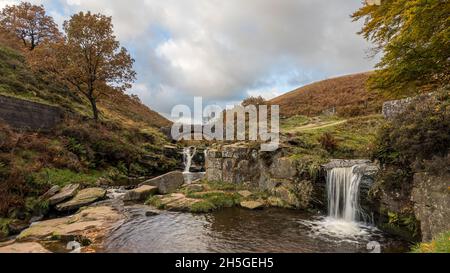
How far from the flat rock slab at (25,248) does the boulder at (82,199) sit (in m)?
4.18

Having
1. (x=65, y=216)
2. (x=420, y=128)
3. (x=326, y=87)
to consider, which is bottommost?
(x=65, y=216)

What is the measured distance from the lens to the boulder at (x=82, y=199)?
11391 mm

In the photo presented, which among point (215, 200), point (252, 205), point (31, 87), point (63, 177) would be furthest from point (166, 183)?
point (31, 87)

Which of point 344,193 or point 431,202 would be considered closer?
point 431,202

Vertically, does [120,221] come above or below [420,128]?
below

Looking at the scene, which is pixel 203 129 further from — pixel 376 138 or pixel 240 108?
pixel 376 138

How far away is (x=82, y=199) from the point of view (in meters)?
12.1

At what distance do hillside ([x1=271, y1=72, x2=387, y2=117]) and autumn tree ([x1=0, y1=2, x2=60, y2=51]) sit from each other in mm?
30074

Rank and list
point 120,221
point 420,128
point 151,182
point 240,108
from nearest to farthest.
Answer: point 420,128 → point 120,221 → point 151,182 → point 240,108

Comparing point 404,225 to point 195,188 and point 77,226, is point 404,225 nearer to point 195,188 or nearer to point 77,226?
point 195,188

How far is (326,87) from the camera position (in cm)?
4078

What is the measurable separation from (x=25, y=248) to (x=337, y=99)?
109 ft
